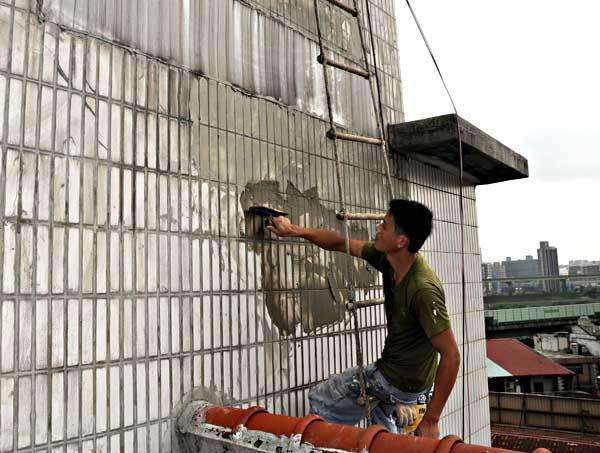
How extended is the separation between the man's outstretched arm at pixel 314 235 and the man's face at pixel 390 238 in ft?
1.53

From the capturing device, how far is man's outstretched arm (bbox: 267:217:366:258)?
360cm

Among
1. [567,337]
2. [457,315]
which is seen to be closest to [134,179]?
[457,315]

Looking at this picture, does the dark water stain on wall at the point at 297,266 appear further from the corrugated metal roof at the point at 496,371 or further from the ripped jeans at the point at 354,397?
the corrugated metal roof at the point at 496,371

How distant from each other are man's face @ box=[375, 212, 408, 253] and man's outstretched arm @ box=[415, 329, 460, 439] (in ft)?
2.00

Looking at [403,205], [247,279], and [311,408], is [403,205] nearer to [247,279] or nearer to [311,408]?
[247,279]

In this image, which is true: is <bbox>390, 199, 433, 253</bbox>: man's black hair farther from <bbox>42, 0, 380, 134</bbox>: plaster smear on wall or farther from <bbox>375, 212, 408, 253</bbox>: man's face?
<bbox>42, 0, 380, 134</bbox>: plaster smear on wall

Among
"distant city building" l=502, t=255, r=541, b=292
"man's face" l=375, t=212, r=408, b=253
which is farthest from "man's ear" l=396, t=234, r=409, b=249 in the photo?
"distant city building" l=502, t=255, r=541, b=292

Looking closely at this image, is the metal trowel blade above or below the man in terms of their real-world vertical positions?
above

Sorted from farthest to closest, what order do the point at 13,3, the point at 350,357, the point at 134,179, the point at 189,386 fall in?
1. the point at 350,357
2. the point at 189,386
3. the point at 134,179
4. the point at 13,3

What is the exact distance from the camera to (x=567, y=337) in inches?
1532

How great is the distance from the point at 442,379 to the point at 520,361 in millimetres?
28726

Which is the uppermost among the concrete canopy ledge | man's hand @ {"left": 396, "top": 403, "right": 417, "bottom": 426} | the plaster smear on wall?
the plaster smear on wall

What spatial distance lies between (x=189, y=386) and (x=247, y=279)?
2.71ft

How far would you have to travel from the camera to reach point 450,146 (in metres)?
5.30
